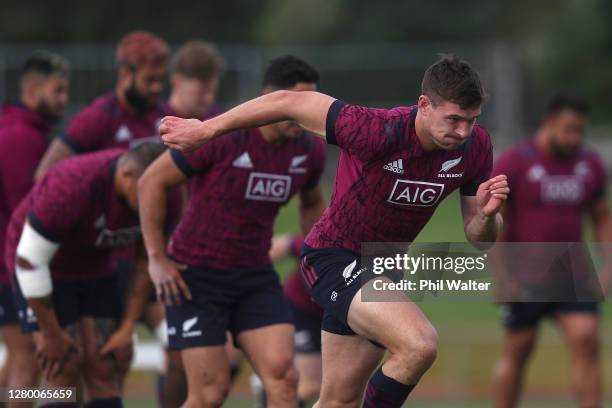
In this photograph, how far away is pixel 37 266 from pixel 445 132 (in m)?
2.45

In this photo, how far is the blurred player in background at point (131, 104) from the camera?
28.9ft

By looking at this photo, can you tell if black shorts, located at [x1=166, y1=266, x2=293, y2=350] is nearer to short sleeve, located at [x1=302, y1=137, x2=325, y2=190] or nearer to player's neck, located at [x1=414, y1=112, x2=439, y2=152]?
short sleeve, located at [x1=302, y1=137, x2=325, y2=190]

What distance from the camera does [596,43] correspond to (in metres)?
33.1

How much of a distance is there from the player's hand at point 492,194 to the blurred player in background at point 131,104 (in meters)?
3.46

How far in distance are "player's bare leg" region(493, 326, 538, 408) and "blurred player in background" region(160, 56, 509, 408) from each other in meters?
3.80

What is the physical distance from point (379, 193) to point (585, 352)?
4299mm

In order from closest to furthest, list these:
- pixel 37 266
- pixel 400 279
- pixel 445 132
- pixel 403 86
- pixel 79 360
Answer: pixel 445 132 → pixel 400 279 → pixel 37 266 → pixel 79 360 → pixel 403 86

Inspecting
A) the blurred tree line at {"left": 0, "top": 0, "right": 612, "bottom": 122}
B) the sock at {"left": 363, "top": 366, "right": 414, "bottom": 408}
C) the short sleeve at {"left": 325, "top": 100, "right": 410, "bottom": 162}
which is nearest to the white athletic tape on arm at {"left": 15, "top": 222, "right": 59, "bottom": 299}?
the short sleeve at {"left": 325, "top": 100, "right": 410, "bottom": 162}

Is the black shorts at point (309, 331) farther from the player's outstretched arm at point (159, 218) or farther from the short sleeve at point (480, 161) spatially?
the short sleeve at point (480, 161)

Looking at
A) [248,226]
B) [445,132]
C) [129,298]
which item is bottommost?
[129,298]

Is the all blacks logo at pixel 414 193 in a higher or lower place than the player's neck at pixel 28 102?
lower

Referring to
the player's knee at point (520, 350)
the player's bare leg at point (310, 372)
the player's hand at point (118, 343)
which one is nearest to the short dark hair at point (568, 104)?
the player's knee at point (520, 350)

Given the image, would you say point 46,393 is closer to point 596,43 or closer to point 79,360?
point 79,360

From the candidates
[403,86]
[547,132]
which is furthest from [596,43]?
[547,132]
